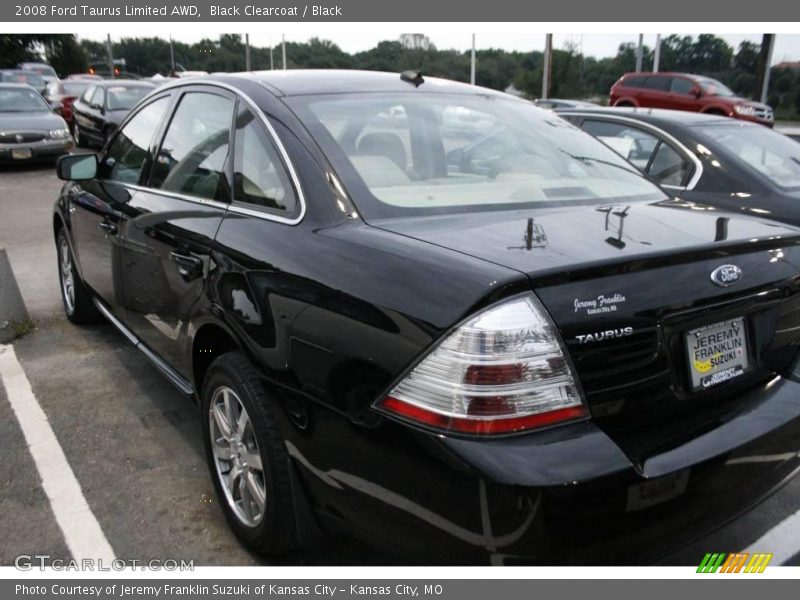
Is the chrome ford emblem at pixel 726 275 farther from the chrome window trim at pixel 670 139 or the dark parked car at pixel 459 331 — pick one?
the chrome window trim at pixel 670 139

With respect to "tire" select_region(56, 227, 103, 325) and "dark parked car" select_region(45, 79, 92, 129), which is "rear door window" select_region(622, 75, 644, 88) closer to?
"dark parked car" select_region(45, 79, 92, 129)

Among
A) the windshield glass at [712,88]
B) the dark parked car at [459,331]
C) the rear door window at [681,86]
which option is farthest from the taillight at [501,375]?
the rear door window at [681,86]

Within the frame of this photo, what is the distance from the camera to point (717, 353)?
2.13m

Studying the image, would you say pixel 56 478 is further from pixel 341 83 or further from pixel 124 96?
pixel 124 96

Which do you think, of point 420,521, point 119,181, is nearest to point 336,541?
point 420,521

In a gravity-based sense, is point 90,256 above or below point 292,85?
below

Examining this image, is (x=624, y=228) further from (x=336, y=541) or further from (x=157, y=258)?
(x=157, y=258)

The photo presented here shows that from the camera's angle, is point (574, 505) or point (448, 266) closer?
point (574, 505)

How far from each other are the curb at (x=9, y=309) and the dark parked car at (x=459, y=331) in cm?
238

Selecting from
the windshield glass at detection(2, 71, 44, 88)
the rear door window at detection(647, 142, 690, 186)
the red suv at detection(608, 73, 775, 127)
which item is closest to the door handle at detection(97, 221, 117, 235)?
the rear door window at detection(647, 142, 690, 186)

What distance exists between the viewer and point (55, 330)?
204 inches

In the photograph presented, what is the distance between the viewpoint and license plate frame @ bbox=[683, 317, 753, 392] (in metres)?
2.06

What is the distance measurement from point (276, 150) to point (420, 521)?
4.71 ft

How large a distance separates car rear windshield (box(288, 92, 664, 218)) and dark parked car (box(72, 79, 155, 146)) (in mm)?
13313
